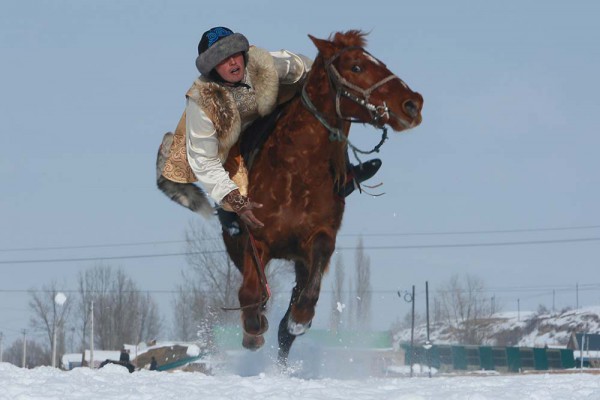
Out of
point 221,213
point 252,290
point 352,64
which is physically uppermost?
point 352,64

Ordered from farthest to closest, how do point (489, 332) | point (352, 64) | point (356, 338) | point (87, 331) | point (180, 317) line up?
1. point (489, 332)
2. point (87, 331)
3. point (180, 317)
4. point (356, 338)
5. point (352, 64)

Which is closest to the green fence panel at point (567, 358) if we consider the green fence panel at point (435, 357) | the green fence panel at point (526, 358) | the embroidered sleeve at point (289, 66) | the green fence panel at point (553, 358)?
the green fence panel at point (553, 358)

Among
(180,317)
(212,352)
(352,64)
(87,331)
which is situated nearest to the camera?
(352,64)

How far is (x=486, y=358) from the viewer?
1810 inches

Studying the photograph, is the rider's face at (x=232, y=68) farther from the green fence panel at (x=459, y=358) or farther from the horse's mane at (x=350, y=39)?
the green fence panel at (x=459, y=358)

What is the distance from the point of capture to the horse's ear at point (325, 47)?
28.1 ft

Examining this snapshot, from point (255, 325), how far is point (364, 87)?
2.24 m

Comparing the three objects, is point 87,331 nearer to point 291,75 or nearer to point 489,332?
point 489,332

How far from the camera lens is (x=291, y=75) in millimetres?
9086

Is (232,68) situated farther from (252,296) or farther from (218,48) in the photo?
(252,296)

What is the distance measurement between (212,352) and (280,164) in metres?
6.12

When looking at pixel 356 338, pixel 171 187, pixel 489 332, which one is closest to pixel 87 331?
pixel 489 332

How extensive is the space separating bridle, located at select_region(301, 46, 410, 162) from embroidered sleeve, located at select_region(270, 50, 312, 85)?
0.34 m

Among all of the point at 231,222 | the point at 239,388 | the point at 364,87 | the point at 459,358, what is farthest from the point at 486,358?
the point at 239,388
